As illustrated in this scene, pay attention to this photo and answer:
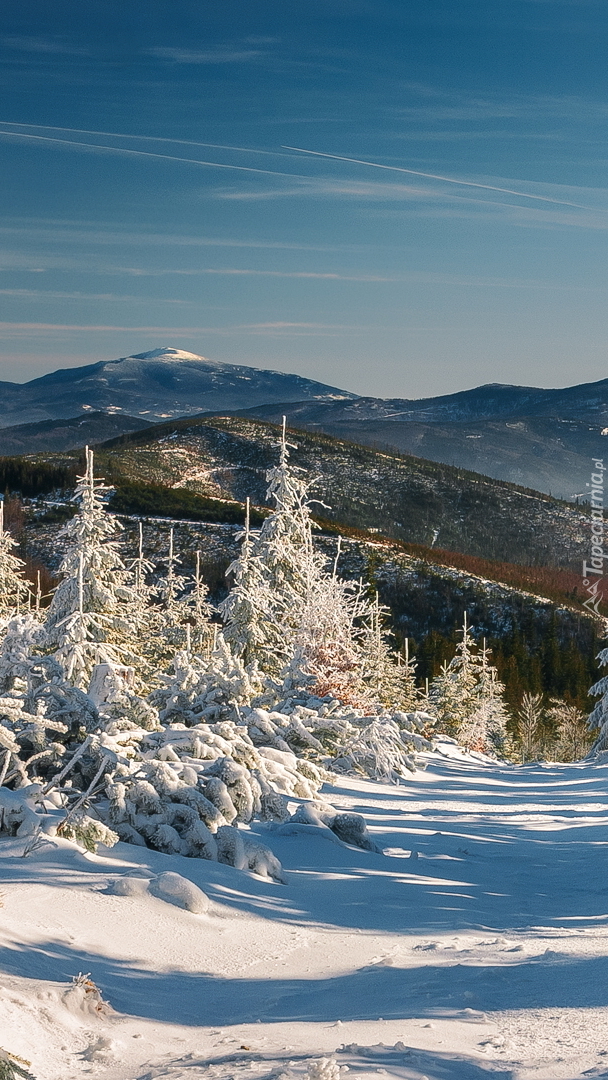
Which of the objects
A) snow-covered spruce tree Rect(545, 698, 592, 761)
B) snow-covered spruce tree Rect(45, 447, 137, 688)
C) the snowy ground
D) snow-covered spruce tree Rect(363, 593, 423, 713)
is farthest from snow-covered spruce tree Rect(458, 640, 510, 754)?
the snowy ground

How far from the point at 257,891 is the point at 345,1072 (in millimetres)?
3129

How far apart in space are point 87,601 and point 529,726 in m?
47.1

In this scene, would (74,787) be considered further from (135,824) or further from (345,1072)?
(345,1072)

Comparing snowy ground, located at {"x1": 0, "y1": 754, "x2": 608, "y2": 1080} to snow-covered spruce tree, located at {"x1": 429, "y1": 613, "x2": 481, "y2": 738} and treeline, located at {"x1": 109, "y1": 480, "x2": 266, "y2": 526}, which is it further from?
treeline, located at {"x1": 109, "y1": 480, "x2": 266, "y2": 526}

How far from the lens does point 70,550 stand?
19.4 m

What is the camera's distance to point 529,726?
61656 mm

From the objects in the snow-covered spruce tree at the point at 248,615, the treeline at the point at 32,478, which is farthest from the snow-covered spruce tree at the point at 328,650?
the treeline at the point at 32,478

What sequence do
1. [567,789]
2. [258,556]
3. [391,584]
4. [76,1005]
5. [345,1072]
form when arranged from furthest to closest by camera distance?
[391,584] → [258,556] → [567,789] → [76,1005] → [345,1072]

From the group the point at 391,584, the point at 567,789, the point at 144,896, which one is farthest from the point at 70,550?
the point at 391,584

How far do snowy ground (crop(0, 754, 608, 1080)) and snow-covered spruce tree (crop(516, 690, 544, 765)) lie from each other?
169ft

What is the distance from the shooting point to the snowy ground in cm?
429

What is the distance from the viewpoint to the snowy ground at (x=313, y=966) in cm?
429
